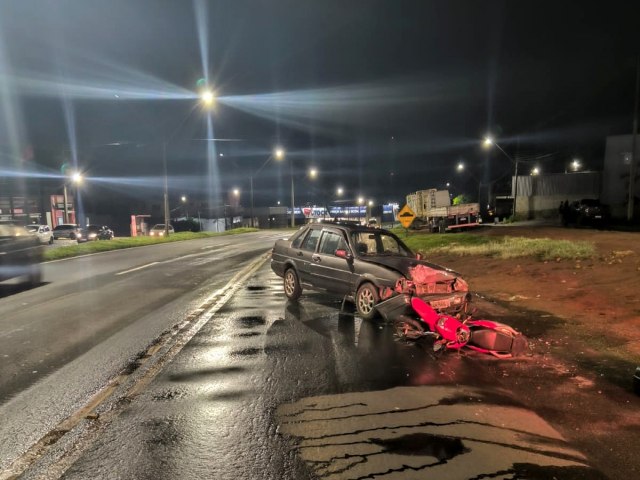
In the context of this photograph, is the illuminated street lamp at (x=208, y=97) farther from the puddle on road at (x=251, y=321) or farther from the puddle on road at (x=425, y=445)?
the puddle on road at (x=425, y=445)

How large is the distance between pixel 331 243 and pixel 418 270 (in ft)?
7.43

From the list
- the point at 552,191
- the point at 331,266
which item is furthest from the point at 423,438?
the point at 552,191

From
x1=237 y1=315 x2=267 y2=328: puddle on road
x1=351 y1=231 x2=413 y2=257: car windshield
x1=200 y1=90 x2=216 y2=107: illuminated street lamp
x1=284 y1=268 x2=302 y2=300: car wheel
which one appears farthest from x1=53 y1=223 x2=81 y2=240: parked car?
x1=351 y1=231 x2=413 y2=257: car windshield

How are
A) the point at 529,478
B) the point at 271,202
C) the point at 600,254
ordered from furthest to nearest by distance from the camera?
the point at 271,202 < the point at 600,254 < the point at 529,478

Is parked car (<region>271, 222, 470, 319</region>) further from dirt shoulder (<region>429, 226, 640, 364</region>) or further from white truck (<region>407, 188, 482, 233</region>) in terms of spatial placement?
white truck (<region>407, 188, 482, 233</region>)

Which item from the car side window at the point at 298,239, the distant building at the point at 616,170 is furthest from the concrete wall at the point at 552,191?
the car side window at the point at 298,239

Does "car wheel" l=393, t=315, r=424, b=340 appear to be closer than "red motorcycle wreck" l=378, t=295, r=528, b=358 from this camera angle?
No

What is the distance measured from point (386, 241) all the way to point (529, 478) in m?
6.40

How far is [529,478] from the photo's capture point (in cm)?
314

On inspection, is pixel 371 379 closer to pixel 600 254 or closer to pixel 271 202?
pixel 600 254

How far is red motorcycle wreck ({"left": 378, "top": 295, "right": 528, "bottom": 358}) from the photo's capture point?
19.7 ft

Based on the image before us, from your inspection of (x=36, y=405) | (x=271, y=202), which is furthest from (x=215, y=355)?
(x=271, y=202)

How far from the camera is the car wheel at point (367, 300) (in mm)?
7674

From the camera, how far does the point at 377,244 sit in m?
9.06
